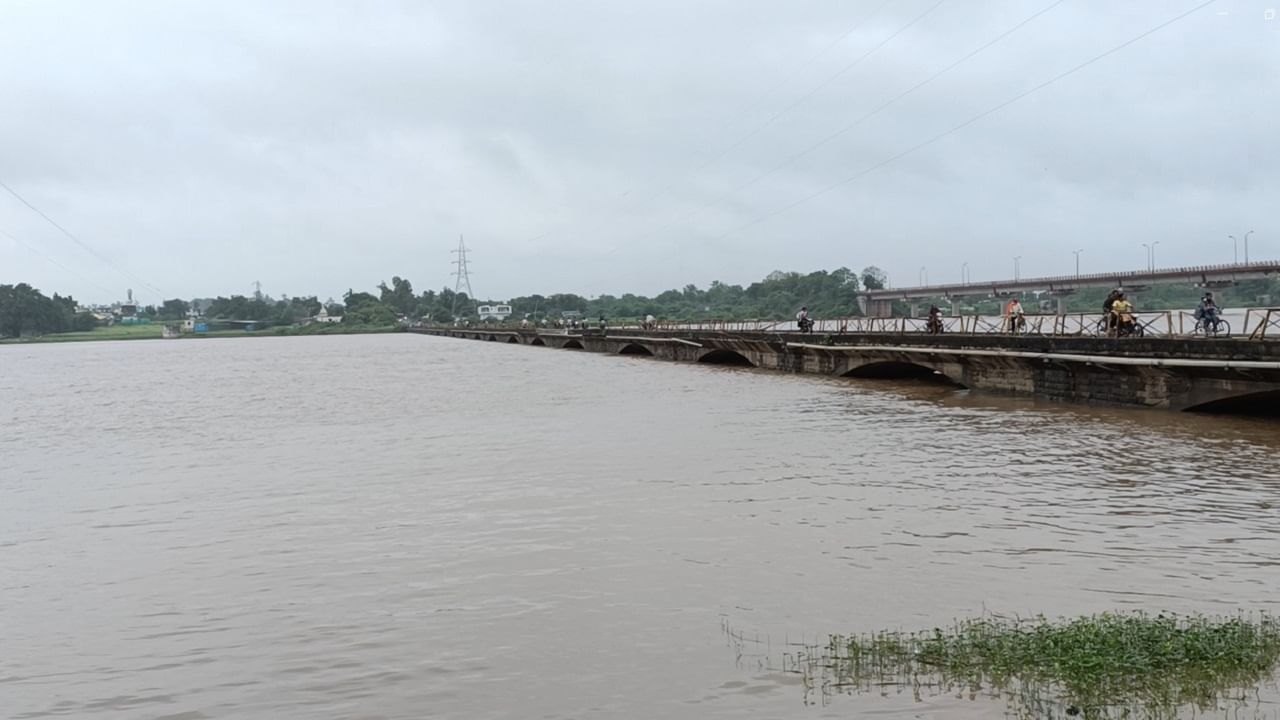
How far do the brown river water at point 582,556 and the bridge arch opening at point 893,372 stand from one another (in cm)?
1898

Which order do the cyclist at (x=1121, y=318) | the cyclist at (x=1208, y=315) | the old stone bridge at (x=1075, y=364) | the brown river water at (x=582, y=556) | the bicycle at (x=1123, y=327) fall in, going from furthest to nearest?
the cyclist at (x=1121, y=318) → the bicycle at (x=1123, y=327) → the cyclist at (x=1208, y=315) → the old stone bridge at (x=1075, y=364) → the brown river water at (x=582, y=556)

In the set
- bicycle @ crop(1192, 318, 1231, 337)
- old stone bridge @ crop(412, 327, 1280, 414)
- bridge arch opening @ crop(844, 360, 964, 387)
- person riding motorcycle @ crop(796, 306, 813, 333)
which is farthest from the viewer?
person riding motorcycle @ crop(796, 306, 813, 333)

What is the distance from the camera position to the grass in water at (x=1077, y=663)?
7086 mm

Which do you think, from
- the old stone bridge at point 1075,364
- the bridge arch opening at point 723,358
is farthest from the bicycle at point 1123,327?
the bridge arch opening at point 723,358

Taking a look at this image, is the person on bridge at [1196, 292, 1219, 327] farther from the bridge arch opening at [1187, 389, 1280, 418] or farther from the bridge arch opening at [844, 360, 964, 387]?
the bridge arch opening at [844, 360, 964, 387]

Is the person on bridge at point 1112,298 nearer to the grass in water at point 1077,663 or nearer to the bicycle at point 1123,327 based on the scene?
the bicycle at point 1123,327

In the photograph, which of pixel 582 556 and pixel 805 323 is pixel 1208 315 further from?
pixel 805 323

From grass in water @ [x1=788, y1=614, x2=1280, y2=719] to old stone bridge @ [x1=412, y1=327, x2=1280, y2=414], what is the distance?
17.6 metres

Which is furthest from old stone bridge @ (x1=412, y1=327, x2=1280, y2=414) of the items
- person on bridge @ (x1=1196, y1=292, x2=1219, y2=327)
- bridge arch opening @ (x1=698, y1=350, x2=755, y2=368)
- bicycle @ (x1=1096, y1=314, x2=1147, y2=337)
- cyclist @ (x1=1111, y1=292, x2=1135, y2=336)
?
bridge arch opening @ (x1=698, y1=350, x2=755, y2=368)

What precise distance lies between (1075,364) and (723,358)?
44774 mm

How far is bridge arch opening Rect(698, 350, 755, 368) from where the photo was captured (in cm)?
7194

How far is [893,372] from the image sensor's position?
49.1 meters

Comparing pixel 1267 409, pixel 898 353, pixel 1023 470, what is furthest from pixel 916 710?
pixel 898 353

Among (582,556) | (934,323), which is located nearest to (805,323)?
(934,323)
